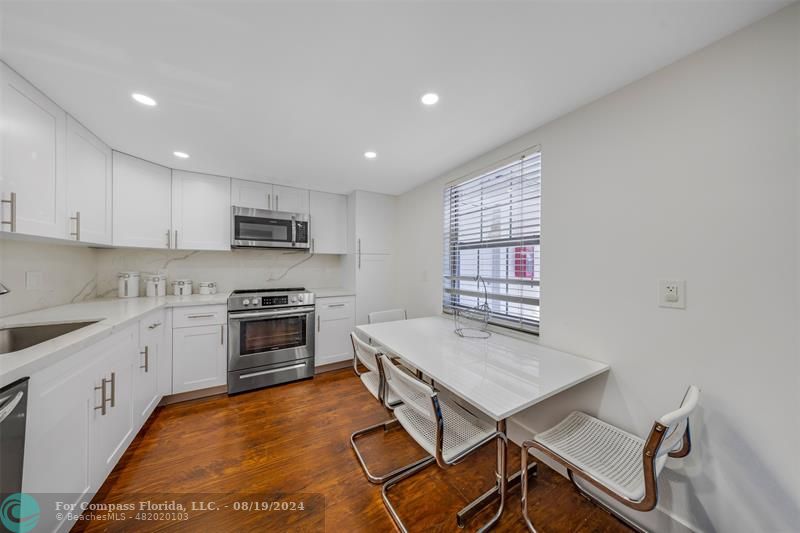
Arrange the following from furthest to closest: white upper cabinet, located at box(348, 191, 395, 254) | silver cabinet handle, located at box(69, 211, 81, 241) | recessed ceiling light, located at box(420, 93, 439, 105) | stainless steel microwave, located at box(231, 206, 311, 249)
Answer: white upper cabinet, located at box(348, 191, 395, 254) → stainless steel microwave, located at box(231, 206, 311, 249) → silver cabinet handle, located at box(69, 211, 81, 241) → recessed ceiling light, located at box(420, 93, 439, 105)

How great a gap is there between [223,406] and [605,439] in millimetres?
2870

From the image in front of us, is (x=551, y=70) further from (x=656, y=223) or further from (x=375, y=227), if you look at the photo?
(x=375, y=227)

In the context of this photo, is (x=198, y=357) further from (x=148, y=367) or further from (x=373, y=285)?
(x=373, y=285)

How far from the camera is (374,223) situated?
341 cm

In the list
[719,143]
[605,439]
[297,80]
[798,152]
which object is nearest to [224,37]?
[297,80]

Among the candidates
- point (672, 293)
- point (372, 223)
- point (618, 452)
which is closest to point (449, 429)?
point (618, 452)

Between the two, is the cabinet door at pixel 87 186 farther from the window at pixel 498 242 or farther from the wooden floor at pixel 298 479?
the window at pixel 498 242

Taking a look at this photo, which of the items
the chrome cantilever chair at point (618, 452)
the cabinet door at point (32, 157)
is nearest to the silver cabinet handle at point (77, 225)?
the cabinet door at point (32, 157)

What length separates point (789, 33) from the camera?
976 millimetres

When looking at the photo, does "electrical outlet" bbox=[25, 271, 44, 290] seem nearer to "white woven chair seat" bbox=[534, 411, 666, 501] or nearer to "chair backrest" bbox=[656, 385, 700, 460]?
"white woven chair seat" bbox=[534, 411, 666, 501]

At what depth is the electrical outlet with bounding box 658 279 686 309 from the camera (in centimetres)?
121

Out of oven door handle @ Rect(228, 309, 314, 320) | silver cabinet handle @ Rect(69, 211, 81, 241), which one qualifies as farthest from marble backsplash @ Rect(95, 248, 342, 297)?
silver cabinet handle @ Rect(69, 211, 81, 241)

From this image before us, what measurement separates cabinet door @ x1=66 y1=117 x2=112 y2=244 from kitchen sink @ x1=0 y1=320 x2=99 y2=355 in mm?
595

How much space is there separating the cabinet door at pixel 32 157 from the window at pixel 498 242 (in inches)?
109
